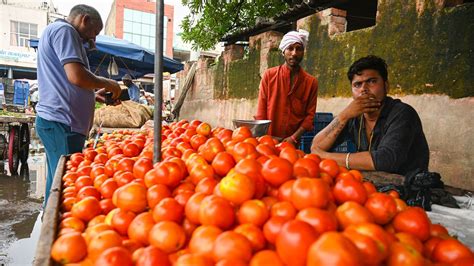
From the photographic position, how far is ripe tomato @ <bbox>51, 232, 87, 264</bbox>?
3.23 ft

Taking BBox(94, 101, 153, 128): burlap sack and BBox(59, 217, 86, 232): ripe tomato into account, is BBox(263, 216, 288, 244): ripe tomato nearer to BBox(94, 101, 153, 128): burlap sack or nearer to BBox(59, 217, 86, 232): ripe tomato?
BBox(59, 217, 86, 232): ripe tomato

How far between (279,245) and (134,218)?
56 cm

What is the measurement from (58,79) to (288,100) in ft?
7.76

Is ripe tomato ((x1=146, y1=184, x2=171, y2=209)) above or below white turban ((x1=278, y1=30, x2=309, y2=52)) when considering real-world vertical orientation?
below

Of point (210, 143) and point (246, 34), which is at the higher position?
point (246, 34)

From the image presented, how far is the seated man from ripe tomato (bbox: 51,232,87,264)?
1.85m

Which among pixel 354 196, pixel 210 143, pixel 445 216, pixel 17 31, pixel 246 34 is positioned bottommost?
pixel 445 216

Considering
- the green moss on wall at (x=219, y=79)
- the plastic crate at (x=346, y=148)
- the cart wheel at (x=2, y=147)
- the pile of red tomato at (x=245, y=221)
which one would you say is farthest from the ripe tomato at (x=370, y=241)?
the green moss on wall at (x=219, y=79)

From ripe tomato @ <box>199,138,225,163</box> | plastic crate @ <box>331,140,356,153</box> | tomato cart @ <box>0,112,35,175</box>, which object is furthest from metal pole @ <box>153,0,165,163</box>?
tomato cart @ <box>0,112,35,175</box>

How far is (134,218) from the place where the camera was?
1.18 m

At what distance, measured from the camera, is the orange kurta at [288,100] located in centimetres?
392

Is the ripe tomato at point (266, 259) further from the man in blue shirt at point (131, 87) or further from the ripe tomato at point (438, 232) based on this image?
the man in blue shirt at point (131, 87)

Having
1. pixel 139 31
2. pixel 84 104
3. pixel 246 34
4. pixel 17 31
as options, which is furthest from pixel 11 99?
pixel 84 104

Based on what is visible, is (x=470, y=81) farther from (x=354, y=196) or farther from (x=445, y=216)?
(x=354, y=196)
